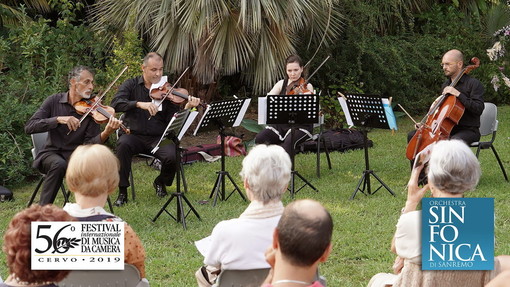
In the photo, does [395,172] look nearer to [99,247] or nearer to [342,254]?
[342,254]

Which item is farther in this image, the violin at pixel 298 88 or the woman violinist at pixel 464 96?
the violin at pixel 298 88

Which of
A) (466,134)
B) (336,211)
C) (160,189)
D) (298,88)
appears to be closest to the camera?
(336,211)

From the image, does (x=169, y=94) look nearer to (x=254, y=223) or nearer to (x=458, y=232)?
(x=254, y=223)

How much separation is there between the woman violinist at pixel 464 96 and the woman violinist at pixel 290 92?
4.45ft

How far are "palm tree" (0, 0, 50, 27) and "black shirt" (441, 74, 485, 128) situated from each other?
Answer: 18.0 feet

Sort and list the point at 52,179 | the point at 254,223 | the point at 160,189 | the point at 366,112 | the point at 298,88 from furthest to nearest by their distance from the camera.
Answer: the point at 298,88 < the point at 160,189 < the point at 366,112 < the point at 52,179 < the point at 254,223

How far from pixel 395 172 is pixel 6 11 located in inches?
208

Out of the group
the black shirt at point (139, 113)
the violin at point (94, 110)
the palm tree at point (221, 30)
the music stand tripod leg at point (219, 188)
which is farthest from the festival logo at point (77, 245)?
the palm tree at point (221, 30)

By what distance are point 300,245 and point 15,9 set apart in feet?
29.3

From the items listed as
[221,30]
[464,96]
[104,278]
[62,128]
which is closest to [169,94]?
[62,128]

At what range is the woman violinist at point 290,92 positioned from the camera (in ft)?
26.0

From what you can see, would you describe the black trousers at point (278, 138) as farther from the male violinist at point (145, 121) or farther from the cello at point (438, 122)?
the cello at point (438, 122)

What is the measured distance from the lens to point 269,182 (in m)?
3.69

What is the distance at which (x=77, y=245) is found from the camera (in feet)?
10.5
